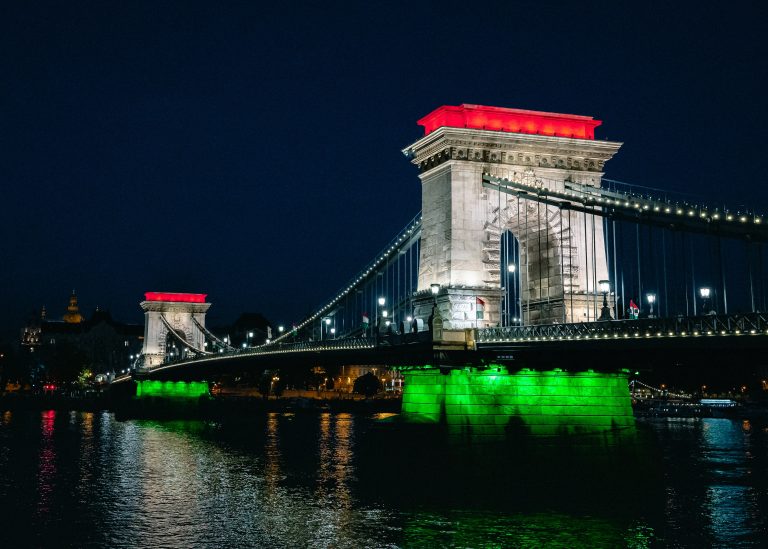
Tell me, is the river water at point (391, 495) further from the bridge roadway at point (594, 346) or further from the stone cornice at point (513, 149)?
the stone cornice at point (513, 149)

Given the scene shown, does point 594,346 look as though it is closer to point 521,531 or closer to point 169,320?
point 521,531

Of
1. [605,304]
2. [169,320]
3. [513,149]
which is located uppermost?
[513,149]

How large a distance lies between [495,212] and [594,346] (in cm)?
1246

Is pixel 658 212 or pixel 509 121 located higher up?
pixel 509 121

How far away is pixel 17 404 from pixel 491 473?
313 ft

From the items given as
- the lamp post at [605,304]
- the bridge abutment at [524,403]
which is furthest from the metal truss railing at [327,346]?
the lamp post at [605,304]

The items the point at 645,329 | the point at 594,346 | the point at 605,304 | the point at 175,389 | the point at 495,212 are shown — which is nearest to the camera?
the point at 645,329

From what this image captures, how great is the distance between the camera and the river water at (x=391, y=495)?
2550 cm

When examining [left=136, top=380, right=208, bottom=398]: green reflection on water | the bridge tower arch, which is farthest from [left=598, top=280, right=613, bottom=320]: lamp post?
the bridge tower arch

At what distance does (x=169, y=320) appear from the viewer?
120 m

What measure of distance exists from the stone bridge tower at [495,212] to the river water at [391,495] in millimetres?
6935

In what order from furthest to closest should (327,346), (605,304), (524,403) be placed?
(327,346) < (524,403) < (605,304)

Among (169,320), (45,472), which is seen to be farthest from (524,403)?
(169,320)

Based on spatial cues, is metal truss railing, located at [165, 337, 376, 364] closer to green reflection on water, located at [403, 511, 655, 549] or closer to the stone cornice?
the stone cornice
